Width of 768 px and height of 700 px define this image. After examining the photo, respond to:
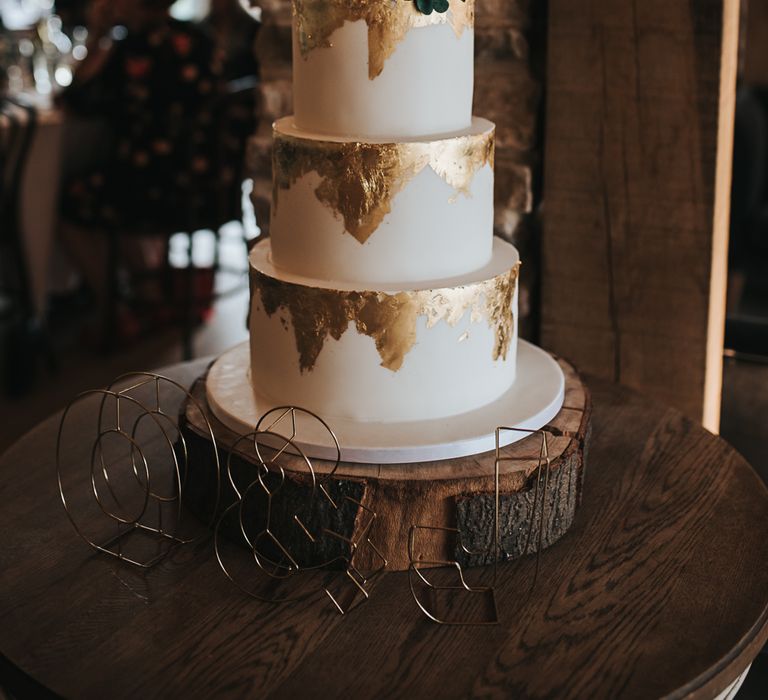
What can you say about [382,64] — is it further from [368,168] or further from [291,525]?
[291,525]

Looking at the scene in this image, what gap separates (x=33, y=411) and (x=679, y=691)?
105 inches

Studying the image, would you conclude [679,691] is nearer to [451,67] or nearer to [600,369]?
[451,67]

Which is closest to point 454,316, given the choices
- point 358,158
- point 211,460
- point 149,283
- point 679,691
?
point 358,158

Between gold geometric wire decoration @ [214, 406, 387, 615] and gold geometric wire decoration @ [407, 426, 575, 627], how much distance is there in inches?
2.0

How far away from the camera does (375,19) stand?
1.13 meters

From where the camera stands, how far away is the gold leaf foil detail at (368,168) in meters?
1.16

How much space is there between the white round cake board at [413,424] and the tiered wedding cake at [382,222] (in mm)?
26

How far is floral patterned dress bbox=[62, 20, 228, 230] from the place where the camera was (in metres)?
3.35

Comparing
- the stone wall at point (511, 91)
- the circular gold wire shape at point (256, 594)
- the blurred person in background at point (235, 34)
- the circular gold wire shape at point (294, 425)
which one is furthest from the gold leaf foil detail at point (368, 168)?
the blurred person in background at point (235, 34)

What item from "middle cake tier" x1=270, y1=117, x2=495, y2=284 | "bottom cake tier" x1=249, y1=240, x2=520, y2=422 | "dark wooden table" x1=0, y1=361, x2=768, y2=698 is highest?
"middle cake tier" x1=270, y1=117, x2=495, y2=284

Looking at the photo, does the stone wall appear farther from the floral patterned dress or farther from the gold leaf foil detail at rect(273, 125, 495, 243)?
the floral patterned dress

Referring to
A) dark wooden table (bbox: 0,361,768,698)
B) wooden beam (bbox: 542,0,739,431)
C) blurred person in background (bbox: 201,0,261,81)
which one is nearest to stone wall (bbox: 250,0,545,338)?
wooden beam (bbox: 542,0,739,431)

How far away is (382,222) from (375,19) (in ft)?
0.77

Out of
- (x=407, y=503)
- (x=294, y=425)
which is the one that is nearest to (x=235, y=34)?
(x=294, y=425)
